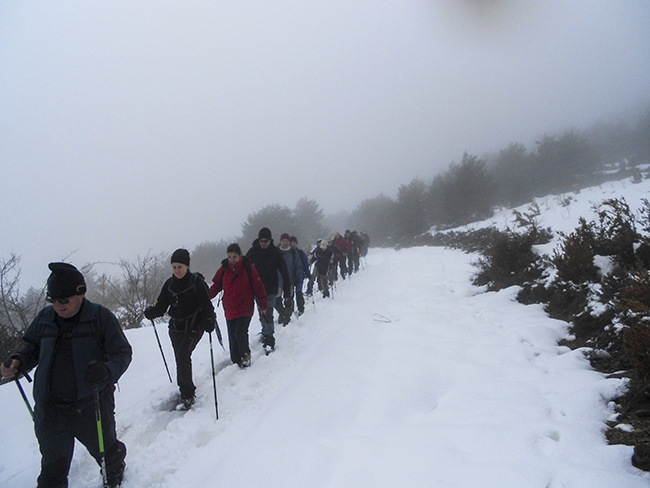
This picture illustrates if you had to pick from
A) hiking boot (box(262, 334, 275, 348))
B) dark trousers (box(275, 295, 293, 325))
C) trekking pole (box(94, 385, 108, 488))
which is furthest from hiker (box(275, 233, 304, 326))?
trekking pole (box(94, 385, 108, 488))

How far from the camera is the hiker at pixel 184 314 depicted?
3.90m

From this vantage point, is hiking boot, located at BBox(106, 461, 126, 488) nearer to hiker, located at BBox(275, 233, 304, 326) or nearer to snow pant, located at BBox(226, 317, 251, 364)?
snow pant, located at BBox(226, 317, 251, 364)

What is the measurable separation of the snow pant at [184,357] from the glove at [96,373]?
160 centimetres

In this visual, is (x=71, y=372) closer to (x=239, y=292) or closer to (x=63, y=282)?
(x=63, y=282)

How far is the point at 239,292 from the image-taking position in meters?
4.85

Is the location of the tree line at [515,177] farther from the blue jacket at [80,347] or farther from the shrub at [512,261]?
the blue jacket at [80,347]

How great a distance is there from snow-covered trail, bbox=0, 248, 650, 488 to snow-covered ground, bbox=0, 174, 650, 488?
0.01 meters

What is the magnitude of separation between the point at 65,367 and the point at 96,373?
0.43m

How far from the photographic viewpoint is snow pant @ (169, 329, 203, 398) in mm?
3883

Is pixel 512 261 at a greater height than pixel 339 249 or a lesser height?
lesser

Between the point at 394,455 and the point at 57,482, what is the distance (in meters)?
2.95

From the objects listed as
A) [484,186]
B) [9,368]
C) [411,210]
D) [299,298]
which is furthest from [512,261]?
[411,210]

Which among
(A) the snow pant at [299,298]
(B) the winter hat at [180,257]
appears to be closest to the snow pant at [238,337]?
(B) the winter hat at [180,257]

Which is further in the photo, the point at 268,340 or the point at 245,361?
the point at 268,340
